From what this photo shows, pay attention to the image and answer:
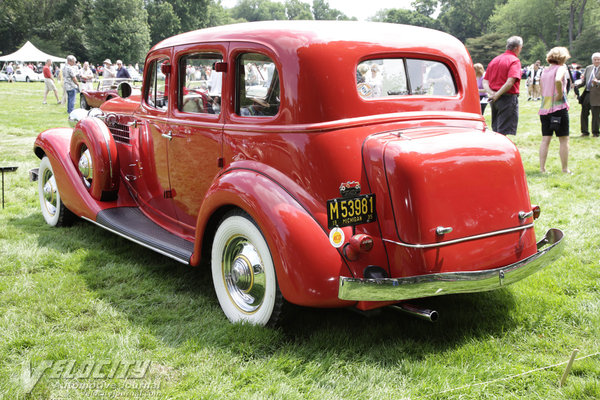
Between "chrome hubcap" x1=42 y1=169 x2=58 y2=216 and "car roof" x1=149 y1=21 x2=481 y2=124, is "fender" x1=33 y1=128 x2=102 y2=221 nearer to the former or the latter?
"chrome hubcap" x1=42 y1=169 x2=58 y2=216

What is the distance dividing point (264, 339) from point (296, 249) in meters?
0.64

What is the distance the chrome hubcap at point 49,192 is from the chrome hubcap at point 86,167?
0.68 meters

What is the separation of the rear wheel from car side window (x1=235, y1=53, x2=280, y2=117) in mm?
2747

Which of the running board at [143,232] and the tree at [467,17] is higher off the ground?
the tree at [467,17]

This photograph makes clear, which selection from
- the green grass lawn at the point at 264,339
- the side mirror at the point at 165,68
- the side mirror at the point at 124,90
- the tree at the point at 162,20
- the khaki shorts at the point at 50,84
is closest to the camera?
the green grass lawn at the point at 264,339

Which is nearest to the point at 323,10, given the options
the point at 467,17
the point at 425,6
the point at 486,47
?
the point at 425,6

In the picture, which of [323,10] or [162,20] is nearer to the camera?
[162,20]

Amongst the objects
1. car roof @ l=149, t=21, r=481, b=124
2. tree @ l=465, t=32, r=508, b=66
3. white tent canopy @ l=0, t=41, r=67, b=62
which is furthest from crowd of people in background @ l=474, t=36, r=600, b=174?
tree @ l=465, t=32, r=508, b=66

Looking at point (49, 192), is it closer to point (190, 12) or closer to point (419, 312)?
point (419, 312)

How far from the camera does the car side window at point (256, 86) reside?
3.51 metres

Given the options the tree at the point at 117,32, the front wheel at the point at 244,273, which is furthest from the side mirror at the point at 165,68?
the tree at the point at 117,32

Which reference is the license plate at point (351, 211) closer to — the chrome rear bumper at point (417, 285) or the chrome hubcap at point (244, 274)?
the chrome rear bumper at point (417, 285)

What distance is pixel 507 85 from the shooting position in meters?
7.74

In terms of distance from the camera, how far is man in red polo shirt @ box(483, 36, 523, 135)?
7.80 metres
